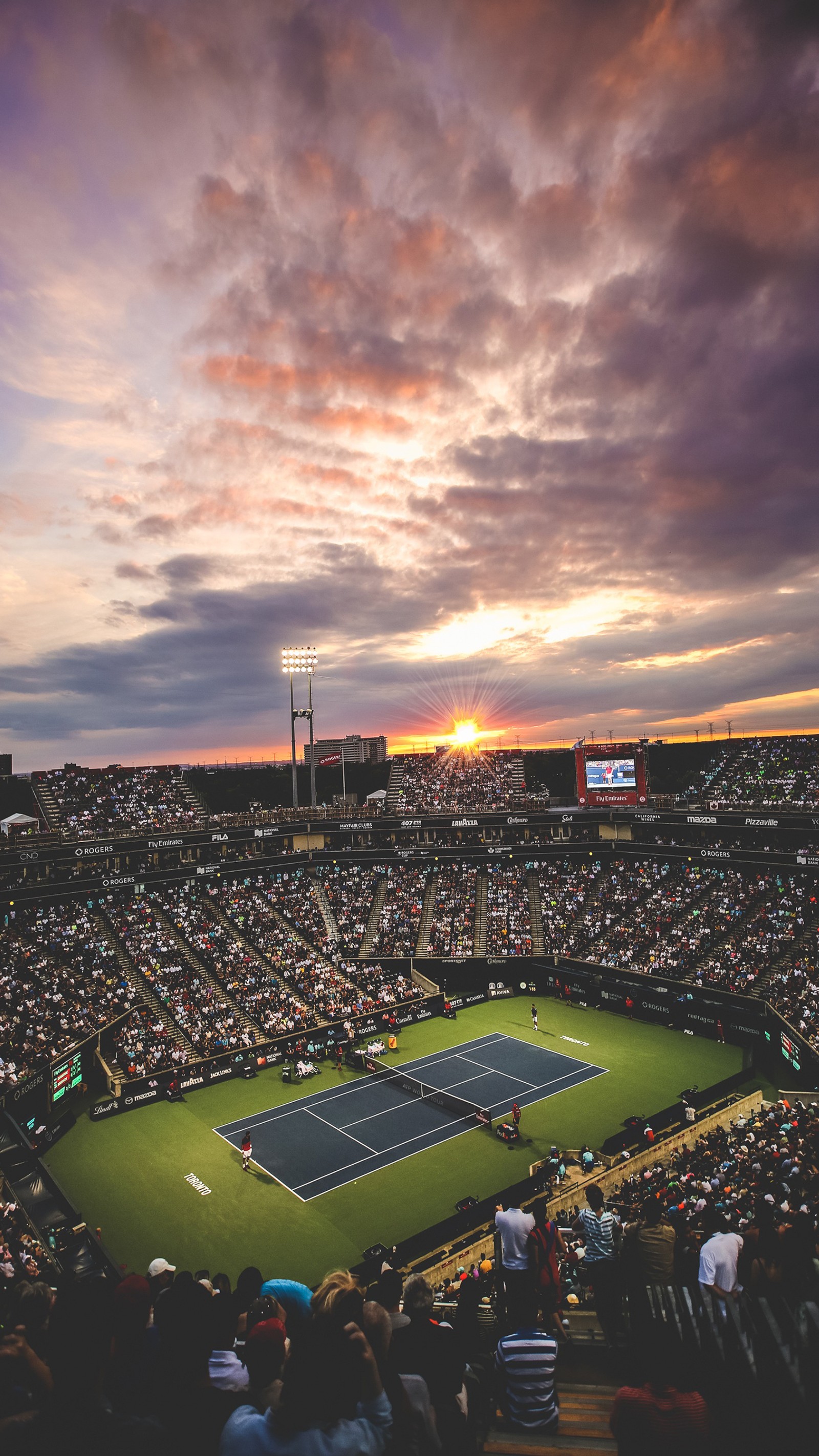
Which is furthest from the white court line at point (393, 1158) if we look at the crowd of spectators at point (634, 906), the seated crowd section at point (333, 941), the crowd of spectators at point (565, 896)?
the crowd of spectators at point (565, 896)

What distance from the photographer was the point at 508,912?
165 ft

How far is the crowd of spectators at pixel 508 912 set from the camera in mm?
46812

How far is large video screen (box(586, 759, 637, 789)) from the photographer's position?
54562 millimetres

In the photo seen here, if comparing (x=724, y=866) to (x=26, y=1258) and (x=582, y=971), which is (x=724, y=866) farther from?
(x=26, y=1258)

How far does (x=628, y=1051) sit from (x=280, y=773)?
74.7 metres

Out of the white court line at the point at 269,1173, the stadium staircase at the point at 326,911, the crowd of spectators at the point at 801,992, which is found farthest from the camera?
the stadium staircase at the point at 326,911

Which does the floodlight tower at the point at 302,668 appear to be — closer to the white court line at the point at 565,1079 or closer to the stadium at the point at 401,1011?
the stadium at the point at 401,1011

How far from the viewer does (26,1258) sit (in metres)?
17.7

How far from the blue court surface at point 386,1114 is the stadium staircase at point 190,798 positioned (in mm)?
25913

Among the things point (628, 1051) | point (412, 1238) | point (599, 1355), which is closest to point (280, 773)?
point (628, 1051)

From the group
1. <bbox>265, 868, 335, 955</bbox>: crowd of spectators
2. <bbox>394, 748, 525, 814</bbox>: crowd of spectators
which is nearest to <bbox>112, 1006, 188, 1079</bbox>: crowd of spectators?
<bbox>265, 868, 335, 955</bbox>: crowd of spectators

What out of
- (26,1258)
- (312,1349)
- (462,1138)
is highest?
(312,1349)

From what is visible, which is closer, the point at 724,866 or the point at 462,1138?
the point at 462,1138

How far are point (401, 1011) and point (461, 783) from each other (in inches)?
1119
